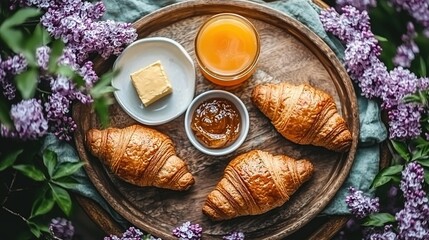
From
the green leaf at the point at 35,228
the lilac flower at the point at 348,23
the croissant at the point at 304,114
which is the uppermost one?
the lilac flower at the point at 348,23

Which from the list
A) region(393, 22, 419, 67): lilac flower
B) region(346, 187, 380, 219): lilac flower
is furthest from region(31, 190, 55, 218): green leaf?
region(393, 22, 419, 67): lilac flower

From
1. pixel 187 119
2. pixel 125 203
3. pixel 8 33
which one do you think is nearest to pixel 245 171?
pixel 187 119

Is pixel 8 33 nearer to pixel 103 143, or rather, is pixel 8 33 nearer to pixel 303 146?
pixel 103 143

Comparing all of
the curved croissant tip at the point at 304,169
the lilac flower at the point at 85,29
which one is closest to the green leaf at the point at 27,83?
the lilac flower at the point at 85,29

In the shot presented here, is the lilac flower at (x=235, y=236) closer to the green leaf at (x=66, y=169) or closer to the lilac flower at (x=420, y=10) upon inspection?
the green leaf at (x=66, y=169)

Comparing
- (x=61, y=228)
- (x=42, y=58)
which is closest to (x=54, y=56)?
(x=42, y=58)
